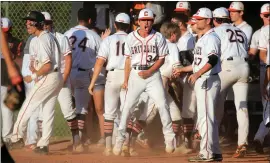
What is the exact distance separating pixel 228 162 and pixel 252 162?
0.95 feet

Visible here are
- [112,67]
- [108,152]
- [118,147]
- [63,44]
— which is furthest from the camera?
[112,67]

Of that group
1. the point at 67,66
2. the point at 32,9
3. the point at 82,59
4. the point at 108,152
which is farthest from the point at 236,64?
the point at 32,9

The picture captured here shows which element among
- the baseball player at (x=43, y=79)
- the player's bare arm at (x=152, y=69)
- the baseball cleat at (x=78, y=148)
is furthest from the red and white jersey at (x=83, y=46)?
the player's bare arm at (x=152, y=69)

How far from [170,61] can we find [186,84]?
383 mm

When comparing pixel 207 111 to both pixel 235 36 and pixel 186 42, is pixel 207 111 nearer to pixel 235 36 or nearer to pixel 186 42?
pixel 235 36

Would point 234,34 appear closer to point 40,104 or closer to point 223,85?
point 223,85

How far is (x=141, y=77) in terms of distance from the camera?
1001cm

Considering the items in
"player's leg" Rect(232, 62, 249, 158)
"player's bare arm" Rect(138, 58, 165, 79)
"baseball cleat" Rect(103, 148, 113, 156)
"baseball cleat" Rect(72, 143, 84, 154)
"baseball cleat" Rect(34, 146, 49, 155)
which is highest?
"player's bare arm" Rect(138, 58, 165, 79)

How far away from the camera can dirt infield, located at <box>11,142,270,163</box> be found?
32.1 feet

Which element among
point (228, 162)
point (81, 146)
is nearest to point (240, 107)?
point (228, 162)

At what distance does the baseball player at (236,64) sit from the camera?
10.2 m

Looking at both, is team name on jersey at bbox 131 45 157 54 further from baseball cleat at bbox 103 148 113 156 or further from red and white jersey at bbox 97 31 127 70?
baseball cleat at bbox 103 148 113 156

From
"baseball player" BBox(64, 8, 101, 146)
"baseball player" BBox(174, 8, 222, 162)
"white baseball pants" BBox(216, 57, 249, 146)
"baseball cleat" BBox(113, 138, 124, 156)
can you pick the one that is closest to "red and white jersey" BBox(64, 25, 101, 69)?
"baseball player" BBox(64, 8, 101, 146)

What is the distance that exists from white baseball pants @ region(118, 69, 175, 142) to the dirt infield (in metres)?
0.30
